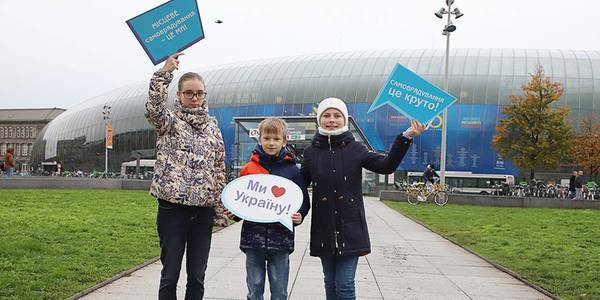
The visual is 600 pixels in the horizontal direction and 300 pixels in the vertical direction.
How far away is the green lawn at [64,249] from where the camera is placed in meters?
6.13

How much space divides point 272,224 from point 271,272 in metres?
0.39

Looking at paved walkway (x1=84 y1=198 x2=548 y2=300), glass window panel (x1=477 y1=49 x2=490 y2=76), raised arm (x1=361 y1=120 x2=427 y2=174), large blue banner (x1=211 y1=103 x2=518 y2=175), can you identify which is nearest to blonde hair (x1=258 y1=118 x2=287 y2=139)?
raised arm (x1=361 y1=120 x2=427 y2=174)

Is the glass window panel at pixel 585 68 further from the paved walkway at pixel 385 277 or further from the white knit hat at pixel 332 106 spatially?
the white knit hat at pixel 332 106

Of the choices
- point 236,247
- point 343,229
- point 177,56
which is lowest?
point 236,247

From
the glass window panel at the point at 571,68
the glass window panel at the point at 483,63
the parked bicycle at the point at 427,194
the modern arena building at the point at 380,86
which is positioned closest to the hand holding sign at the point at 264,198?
the parked bicycle at the point at 427,194

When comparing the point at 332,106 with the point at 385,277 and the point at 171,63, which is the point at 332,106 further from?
the point at 385,277

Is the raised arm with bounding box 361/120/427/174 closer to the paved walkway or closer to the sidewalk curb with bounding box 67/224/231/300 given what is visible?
the paved walkway

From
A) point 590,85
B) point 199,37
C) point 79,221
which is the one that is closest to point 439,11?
point 79,221

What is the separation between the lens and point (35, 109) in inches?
5950

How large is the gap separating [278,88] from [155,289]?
6652 cm

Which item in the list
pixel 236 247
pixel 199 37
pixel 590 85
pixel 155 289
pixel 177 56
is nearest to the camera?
pixel 177 56

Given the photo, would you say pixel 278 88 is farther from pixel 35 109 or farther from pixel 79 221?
pixel 35 109

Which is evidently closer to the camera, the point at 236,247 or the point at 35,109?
the point at 236,247

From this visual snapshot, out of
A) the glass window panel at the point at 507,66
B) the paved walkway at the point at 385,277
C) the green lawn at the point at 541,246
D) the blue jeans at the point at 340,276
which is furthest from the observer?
the glass window panel at the point at 507,66
